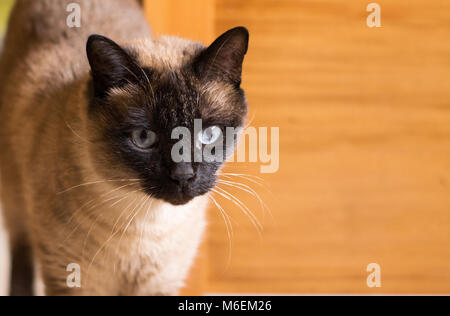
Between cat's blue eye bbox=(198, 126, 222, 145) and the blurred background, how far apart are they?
1.01ft

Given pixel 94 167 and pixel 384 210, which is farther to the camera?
pixel 384 210

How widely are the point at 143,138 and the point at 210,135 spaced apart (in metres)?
0.13

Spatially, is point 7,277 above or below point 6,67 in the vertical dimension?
below

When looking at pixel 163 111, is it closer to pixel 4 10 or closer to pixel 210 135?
pixel 210 135

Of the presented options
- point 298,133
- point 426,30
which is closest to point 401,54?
point 426,30

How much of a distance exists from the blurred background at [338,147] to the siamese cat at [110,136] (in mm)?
246

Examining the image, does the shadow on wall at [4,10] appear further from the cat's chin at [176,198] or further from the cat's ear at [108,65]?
the cat's chin at [176,198]

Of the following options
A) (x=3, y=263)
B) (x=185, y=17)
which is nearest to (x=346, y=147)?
(x=185, y=17)

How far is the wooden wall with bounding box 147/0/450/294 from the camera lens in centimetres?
135

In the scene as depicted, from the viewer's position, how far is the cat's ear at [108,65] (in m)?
0.93

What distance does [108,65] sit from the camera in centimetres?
97
